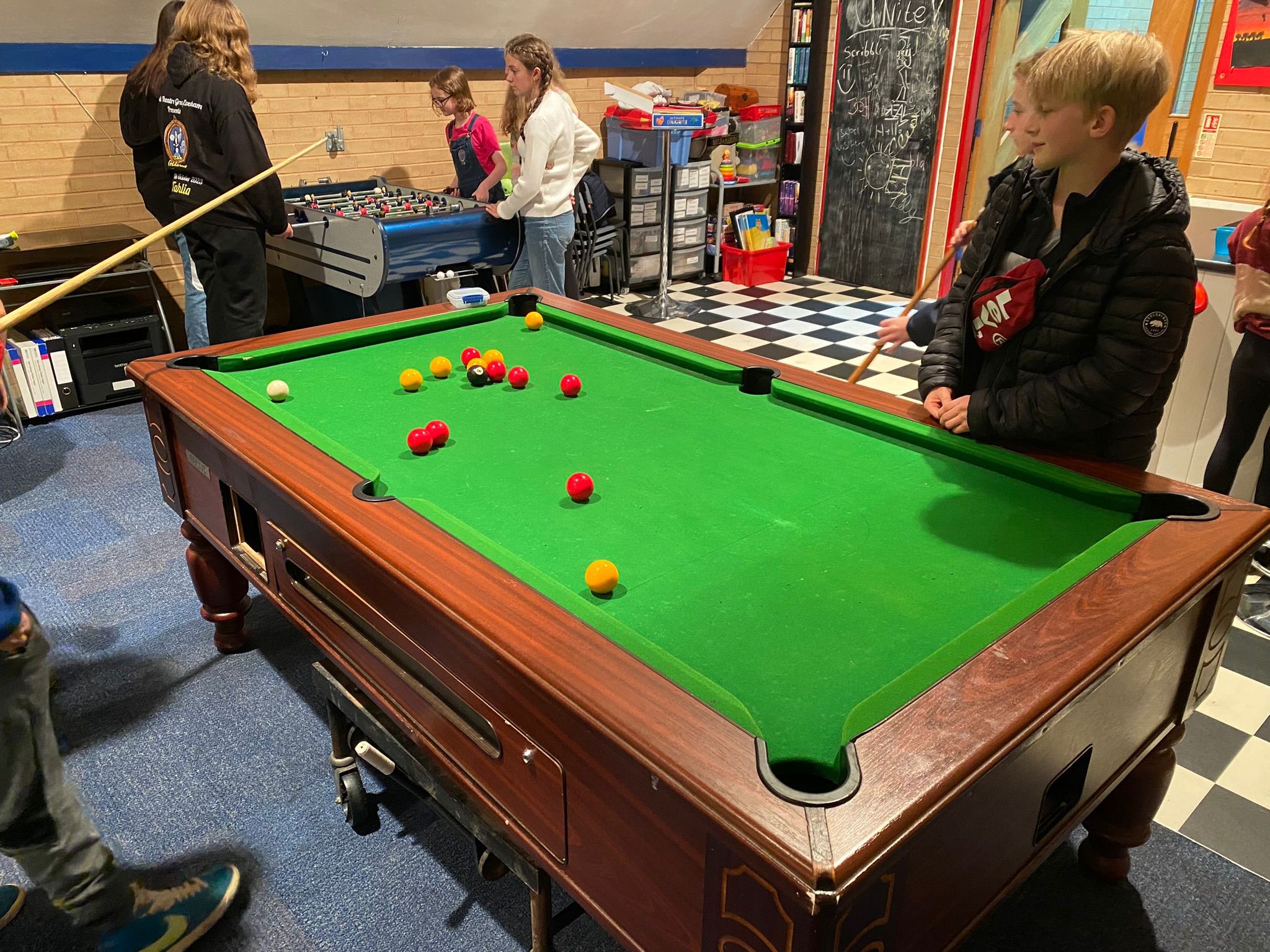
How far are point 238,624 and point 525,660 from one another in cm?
168

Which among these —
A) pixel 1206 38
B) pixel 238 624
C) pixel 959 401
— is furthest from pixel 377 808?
pixel 1206 38

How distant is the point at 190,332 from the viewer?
14.2 ft

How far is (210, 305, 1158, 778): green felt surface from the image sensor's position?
117cm

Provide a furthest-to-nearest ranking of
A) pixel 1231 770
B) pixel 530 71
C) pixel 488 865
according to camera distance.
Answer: pixel 530 71, pixel 1231 770, pixel 488 865

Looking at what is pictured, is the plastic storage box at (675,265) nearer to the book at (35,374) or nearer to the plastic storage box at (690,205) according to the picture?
the plastic storage box at (690,205)

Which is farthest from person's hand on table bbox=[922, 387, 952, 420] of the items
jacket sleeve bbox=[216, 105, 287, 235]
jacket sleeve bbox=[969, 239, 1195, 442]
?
jacket sleeve bbox=[216, 105, 287, 235]

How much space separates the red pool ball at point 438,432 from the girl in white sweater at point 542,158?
2571mm

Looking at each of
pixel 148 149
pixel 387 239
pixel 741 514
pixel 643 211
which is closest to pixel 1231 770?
pixel 741 514

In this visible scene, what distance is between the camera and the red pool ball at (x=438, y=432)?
6.06 ft

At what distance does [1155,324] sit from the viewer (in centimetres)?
160

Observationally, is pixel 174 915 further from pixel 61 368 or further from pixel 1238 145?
pixel 1238 145

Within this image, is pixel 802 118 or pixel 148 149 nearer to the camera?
pixel 148 149

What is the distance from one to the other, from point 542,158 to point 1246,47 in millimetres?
3067

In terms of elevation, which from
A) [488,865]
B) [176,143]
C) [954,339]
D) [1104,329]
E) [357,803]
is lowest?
[357,803]
